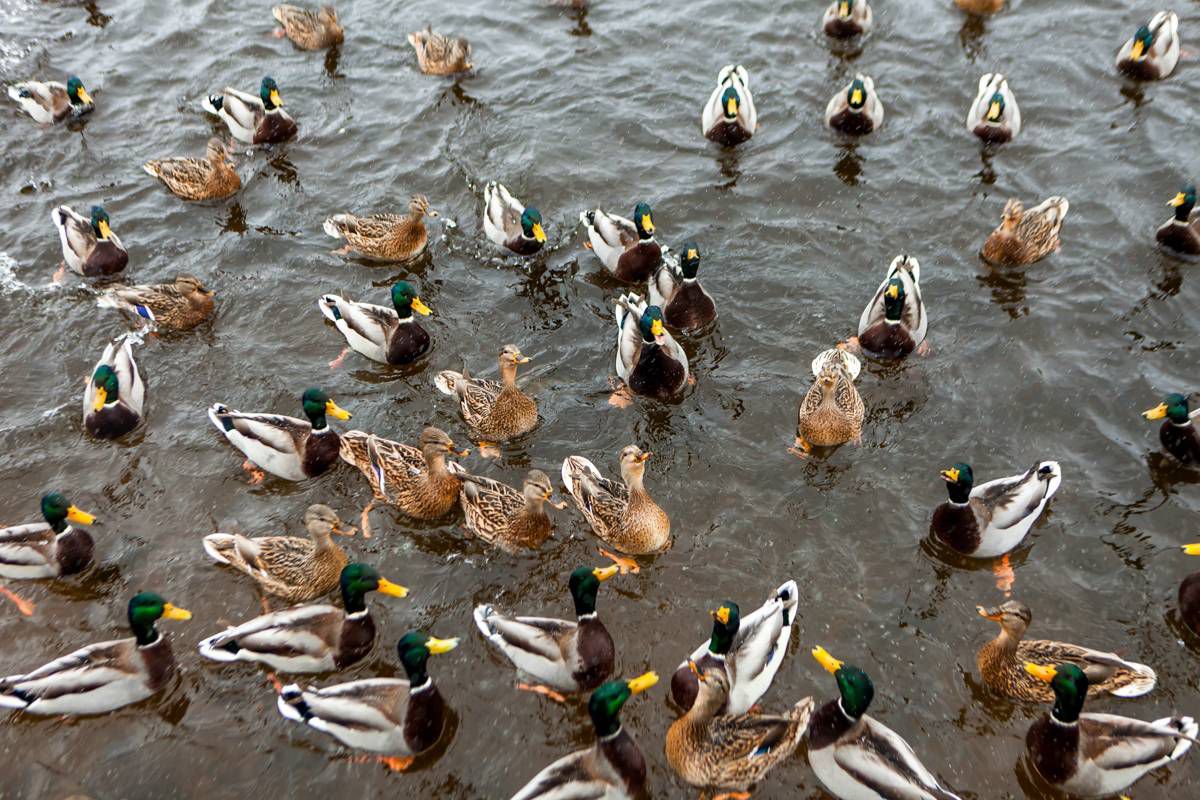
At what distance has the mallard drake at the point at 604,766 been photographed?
5.26 meters

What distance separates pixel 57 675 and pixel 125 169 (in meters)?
7.98

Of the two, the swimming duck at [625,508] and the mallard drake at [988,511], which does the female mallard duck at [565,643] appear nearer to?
the swimming duck at [625,508]

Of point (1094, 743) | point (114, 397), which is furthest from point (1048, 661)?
point (114, 397)

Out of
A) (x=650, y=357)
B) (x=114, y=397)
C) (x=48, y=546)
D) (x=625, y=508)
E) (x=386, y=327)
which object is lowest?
(x=48, y=546)

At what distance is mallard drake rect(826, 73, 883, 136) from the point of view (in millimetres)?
11133

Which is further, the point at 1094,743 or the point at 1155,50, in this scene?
the point at 1155,50

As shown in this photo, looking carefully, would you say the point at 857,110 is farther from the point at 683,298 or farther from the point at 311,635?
the point at 311,635

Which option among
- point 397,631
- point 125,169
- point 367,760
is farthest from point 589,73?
point 367,760

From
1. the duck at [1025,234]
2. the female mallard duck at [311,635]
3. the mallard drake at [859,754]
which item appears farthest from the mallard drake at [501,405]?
the duck at [1025,234]

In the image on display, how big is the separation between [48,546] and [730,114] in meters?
8.51

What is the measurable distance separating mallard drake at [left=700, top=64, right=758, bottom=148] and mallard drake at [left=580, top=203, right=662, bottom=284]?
2291mm

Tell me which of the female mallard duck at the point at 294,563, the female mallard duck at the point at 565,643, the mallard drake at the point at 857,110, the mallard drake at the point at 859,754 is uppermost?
the mallard drake at the point at 857,110

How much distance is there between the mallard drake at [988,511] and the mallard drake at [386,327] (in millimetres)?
4979

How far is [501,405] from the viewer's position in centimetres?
784
